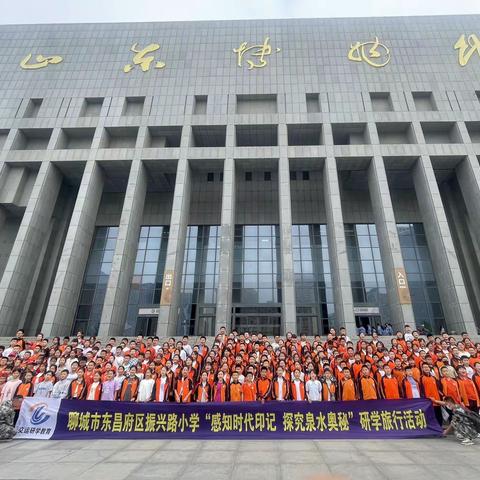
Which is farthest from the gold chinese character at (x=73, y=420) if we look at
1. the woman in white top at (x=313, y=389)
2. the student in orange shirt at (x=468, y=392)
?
the student in orange shirt at (x=468, y=392)

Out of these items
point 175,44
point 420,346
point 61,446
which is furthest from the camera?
point 175,44

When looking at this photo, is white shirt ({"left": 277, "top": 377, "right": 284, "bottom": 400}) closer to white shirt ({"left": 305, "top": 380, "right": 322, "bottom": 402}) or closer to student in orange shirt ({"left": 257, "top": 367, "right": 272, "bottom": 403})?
student in orange shirt ({"left": 257, "top": 367, "right": 272, "bottom": 403})

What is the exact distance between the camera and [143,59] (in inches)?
1161

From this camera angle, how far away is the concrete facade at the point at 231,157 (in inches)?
870

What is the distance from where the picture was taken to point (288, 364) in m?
10.4

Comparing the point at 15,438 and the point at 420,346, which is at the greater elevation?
the point at 420,346

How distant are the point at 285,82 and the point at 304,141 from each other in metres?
5.81

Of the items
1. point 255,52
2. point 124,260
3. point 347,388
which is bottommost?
point 347,388

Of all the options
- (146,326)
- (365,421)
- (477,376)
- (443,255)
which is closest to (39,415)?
(365,421)

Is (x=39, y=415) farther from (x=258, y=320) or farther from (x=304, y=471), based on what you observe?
(x=258, y=320)

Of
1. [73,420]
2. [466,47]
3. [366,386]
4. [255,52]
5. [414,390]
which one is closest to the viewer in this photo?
[73,420]

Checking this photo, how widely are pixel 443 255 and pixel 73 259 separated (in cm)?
2694

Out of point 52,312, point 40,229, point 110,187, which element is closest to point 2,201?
point 40,229

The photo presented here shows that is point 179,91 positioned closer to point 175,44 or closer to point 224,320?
point 175,44
